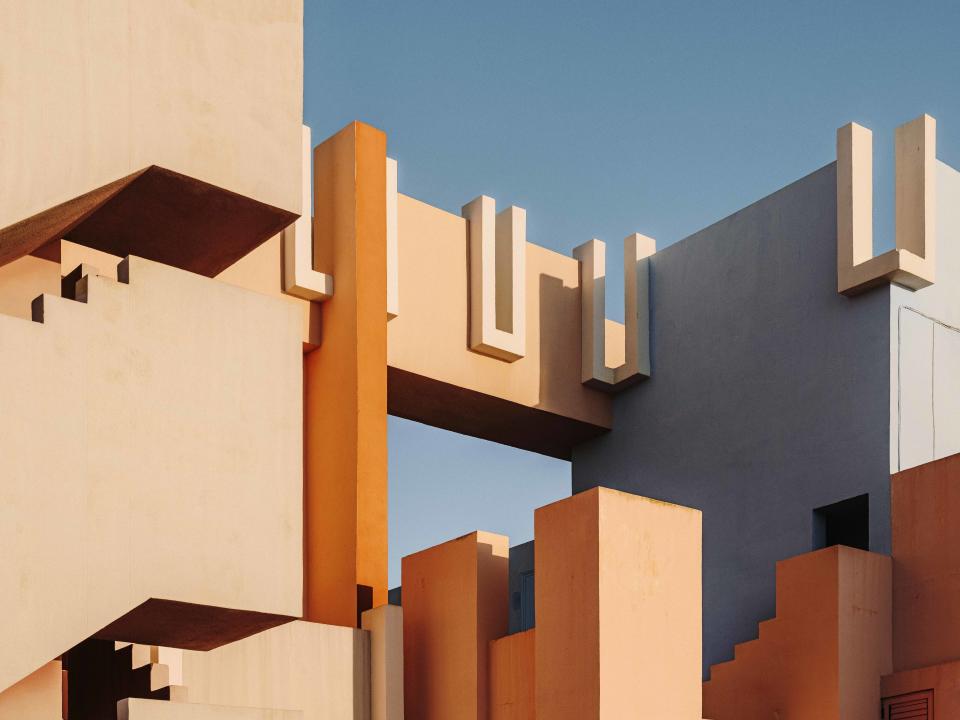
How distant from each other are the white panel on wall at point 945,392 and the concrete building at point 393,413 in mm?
65

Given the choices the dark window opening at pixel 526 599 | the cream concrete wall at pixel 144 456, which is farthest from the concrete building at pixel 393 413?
the dark window opening at pixel 526 599

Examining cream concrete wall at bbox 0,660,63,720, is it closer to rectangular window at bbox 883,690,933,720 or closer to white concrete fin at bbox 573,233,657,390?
rectangular window at bbox 883,690,933,720

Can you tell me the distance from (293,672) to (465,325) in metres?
6.72

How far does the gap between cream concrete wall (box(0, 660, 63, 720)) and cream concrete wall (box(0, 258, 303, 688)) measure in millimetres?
975

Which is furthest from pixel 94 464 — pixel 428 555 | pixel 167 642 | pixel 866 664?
pixel 866 664

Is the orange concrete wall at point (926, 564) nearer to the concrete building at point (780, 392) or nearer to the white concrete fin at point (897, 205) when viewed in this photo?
the concrete building at point (780, 392)

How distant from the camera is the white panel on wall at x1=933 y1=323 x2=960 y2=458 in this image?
1764 centimetres

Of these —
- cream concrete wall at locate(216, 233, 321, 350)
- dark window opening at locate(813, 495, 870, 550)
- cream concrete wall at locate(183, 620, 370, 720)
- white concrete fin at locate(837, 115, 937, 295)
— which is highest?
white concrete fin at locate(837, 115, 937, 295)

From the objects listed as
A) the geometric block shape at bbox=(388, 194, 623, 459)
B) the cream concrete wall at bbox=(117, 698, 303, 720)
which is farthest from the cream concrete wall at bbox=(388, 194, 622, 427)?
the cream concrete wall at bbox=(117, 698, 303, 720)

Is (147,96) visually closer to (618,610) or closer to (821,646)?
(618,610)

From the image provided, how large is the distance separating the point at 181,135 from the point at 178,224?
90 cm

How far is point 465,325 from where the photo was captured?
19.5 metres

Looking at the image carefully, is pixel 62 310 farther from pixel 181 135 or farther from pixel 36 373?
pixel 181 135

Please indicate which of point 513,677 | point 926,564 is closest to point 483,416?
point 513,677
